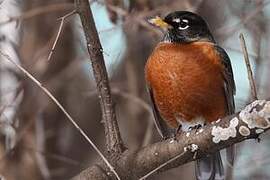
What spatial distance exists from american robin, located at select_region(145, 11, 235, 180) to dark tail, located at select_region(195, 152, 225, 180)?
0.4 inches

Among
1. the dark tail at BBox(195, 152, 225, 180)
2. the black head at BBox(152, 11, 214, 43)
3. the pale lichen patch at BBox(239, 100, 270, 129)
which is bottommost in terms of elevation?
the dark tail at BBox(195, 152, 225, 180)

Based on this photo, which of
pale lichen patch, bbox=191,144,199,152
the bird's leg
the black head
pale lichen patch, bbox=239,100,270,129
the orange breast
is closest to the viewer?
pale lichen patch, bbox=239,100,270,129

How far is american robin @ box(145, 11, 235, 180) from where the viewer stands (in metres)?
4.14

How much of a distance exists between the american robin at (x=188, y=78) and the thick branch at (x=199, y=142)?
0.98 m

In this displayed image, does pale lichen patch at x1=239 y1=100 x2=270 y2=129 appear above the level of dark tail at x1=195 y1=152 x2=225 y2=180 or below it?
above

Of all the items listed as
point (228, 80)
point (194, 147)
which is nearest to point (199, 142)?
point (194, 147)

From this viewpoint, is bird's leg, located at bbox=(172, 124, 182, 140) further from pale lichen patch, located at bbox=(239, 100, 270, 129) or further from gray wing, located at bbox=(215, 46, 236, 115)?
pale lichen patch, located at bbox=(239, 100, 270, 129)

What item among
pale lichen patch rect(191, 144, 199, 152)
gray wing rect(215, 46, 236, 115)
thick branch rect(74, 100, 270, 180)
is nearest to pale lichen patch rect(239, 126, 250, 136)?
thick branch rect(74, 100, 270, 180)

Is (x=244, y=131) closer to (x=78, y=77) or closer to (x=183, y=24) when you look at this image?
(x=183, y=24)

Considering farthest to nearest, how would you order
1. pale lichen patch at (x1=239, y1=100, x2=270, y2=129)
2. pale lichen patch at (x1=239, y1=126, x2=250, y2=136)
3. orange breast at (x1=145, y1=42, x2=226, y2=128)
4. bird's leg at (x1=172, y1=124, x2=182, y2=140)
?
orange breast at (x1=145, y1=42, x2=226, y2=128), bird's leg at (x1=172, y1=124, x2=182, y2=140), pale lichen patch at (x1=239, y1=126, x2=250, y2=136), pale lichen patch at (x1=239, y1=100, x2=270, y2=129)

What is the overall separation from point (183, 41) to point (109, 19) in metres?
0.63

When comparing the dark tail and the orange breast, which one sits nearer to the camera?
the orange breast

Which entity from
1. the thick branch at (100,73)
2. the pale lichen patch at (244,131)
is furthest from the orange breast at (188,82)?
the pale lichen patch at (244,131)

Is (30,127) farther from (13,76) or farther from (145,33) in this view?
(145,33)
